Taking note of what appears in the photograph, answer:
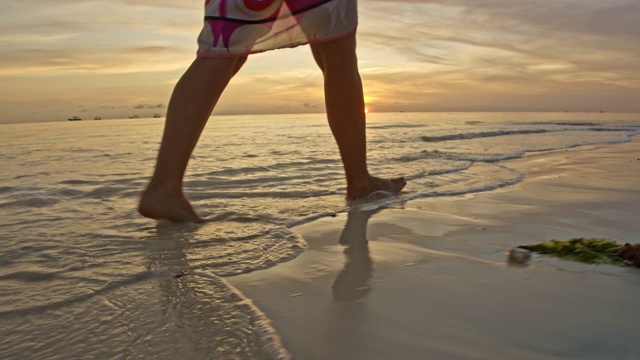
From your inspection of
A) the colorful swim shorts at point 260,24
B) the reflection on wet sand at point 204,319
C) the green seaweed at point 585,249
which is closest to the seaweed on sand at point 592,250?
the green seaweed at point 585,249

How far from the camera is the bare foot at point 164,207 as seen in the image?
2279 mm

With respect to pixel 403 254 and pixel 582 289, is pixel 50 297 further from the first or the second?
pixel 582 289

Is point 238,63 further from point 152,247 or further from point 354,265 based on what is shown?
point 354,265

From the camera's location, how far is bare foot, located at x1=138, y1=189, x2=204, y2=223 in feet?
7.48

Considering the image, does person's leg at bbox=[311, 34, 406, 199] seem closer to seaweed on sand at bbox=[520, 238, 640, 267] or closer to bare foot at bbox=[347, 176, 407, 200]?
bare foot at bbox=[347, 176, 407, 200]

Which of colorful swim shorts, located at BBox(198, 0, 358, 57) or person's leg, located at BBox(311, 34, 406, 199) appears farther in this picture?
person's leg, located at BBox(311, 34, 406, 199)

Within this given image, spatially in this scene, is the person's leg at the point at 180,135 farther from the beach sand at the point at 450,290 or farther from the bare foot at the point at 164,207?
the beach sand at the point at 450,290

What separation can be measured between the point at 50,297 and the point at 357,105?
1.79 metres

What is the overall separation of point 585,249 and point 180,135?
155 centimetres

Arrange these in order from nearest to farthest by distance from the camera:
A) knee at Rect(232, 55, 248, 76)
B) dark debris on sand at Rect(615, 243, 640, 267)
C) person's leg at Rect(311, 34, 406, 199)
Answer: dark debris on sand at Rect(615, 243, 640, 267), knee at Rect(232, 55, 248, 76), person's leg at Rect(311, 34, 406, 199)

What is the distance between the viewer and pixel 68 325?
1.25 meters

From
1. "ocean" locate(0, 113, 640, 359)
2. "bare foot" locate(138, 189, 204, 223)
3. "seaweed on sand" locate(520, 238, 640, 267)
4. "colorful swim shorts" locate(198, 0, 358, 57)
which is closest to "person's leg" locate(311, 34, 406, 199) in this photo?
"ocean" locate(0, 113, 640, 359)

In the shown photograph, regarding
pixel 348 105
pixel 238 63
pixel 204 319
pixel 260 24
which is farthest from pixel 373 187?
pixel 204 319

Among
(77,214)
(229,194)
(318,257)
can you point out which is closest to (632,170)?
(229,194)
